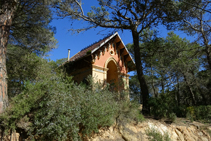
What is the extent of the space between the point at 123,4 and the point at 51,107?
8039 mm

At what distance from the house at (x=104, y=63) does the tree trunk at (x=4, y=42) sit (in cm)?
581

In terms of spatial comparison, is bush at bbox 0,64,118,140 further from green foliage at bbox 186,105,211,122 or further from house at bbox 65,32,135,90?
green foliage at bbox 186,105,211,122

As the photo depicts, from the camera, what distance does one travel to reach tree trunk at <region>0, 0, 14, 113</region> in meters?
5.08

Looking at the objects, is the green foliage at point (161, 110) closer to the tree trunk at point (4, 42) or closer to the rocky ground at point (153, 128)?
the rocky ground at point (153, 128)

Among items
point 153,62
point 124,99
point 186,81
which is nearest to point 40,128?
point 124,99

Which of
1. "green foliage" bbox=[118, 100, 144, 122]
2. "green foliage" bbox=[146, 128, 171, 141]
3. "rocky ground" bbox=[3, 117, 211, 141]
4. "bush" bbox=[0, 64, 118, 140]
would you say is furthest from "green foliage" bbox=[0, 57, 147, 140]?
"green foliage" bbox=[146, 128, 171, 141]

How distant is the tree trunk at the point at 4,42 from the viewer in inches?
200

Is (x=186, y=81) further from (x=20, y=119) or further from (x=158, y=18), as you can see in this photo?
(x=20, y=119)

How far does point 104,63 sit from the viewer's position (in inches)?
499

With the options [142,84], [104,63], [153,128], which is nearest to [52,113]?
[153,128]

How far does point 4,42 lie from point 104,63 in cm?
782

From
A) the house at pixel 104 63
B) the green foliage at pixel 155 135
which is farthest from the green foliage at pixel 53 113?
the house at pixel 104 63

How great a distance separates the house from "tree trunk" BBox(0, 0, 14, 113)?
5.81 metres

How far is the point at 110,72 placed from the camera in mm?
14547
